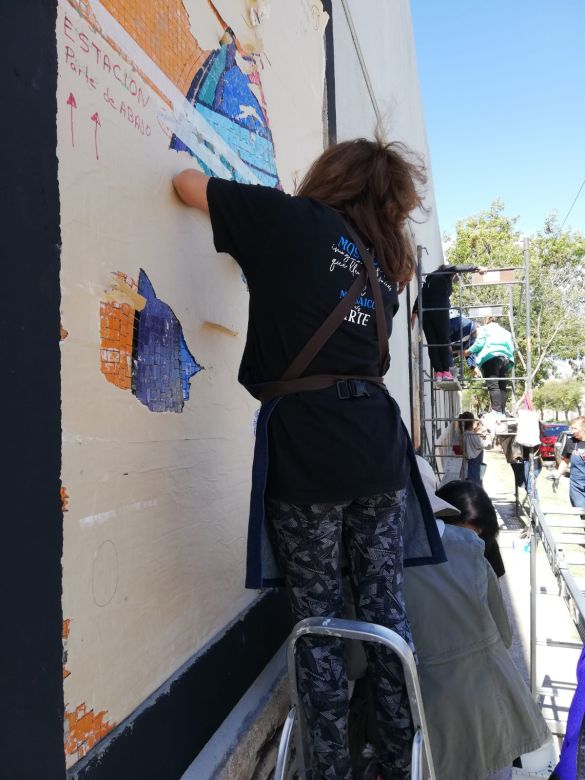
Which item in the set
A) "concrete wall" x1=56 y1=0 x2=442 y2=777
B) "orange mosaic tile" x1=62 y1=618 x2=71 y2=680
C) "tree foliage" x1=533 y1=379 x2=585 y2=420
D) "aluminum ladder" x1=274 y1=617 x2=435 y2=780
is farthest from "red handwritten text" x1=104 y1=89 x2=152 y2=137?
"tree foliage" x1=533 y1=379 x2=585 y2=420

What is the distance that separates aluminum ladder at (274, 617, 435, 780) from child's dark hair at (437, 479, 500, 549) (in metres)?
1.26

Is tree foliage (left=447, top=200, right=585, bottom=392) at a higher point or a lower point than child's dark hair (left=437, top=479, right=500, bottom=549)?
higher

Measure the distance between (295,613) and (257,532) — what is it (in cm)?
27

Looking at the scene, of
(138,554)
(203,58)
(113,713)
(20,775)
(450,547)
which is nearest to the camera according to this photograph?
(20,775)

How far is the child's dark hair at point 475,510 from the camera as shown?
2660 mm

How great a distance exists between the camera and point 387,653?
5.14ft

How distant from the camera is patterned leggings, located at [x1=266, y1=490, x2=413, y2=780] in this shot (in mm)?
1525

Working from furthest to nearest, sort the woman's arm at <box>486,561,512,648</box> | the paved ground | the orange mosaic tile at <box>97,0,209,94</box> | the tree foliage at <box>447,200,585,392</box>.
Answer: the tree foliage at <box>447,200,585,392</box>
the paved ground
the woman's arm at <box>486,561,512,648</box>
the orange mosaic tile at <box>97,0,209,94</box>

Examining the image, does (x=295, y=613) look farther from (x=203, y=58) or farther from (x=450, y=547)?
(x=203, y=58)

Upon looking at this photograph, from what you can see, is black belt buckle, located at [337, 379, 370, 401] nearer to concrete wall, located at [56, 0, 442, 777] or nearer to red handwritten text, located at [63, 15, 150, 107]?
concrete wall, located at [56, 0, 442, 777]

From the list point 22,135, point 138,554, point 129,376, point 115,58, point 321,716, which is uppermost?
point 115,58

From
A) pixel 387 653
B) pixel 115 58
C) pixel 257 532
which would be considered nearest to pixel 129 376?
pixel 257 532

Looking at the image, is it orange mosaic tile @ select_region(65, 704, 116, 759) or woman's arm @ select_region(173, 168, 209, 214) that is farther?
woman's arm @ select_region(173, 168, 209, 214)

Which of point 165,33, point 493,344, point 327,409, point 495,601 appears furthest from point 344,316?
point 493,344
